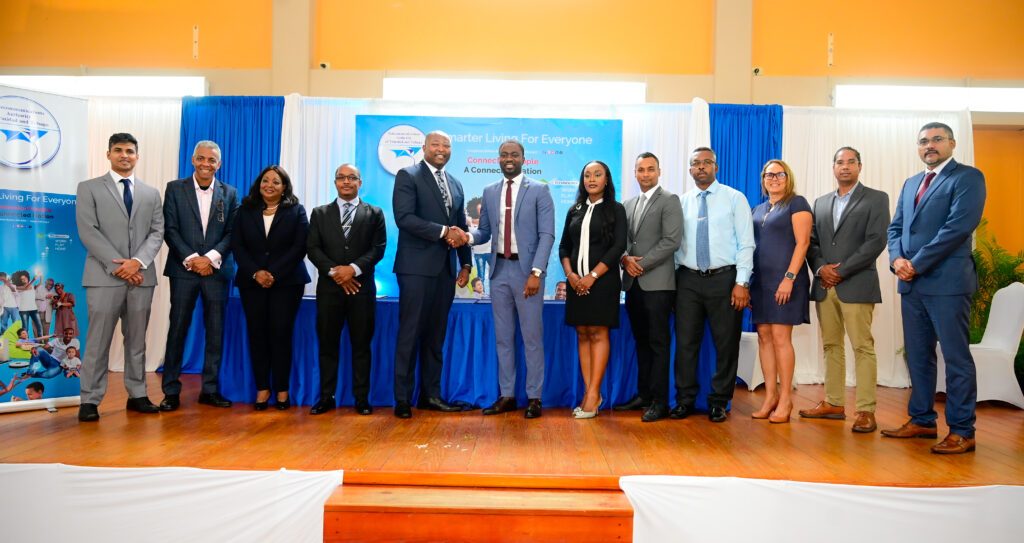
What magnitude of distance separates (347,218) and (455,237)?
2.47ft

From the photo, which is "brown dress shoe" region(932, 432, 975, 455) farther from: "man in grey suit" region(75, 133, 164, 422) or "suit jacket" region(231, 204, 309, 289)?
"man in grey suit" region(75, 133, 164, 422)

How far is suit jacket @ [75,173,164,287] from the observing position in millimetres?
4129

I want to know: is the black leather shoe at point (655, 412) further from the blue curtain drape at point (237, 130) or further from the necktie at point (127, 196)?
the blue curtain drape at point (237, 130)

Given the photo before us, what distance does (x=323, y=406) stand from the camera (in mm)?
4293

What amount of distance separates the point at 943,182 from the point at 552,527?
2.82 meters

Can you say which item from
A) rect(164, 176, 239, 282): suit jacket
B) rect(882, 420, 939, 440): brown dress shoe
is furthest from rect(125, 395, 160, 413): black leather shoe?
rect(882, 420, 939, 440): brown dress shoe

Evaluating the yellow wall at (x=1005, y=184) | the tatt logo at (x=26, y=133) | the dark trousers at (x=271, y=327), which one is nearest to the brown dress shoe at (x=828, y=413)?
the dark trousers at (x=271, y=327)

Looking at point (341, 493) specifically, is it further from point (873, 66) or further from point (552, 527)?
point (873, 66)

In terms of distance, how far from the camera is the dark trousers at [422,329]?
422 cm

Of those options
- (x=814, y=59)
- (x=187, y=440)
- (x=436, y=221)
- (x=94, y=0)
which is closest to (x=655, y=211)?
(x=436, y=221)

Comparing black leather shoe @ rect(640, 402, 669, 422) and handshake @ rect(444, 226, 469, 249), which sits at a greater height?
handshake @ rect(444, 226, 469, 249)

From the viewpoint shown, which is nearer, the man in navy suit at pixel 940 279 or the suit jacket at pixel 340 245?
the man in navy suit at pixel 940 279

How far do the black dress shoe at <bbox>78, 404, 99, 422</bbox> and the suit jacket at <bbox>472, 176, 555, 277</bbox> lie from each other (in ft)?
8.28

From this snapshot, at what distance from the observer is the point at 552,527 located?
107 inches
